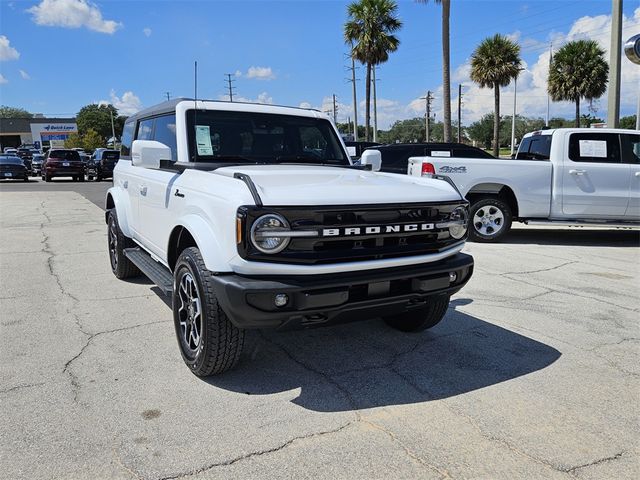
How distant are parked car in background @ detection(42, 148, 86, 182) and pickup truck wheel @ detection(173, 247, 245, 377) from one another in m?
28.4

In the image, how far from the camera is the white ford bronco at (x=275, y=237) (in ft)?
9.82

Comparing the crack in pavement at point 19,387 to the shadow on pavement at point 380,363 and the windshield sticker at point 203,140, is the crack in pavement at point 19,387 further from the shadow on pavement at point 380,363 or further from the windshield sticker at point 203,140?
the windshield sticker at point 203,140

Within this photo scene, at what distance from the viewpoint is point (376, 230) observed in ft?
10.7

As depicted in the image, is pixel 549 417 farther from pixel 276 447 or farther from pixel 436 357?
pixel 276 447

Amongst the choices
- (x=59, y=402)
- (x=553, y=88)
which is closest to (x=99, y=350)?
(x=59, y=402)

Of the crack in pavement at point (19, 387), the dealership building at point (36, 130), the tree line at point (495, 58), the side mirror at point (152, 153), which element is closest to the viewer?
the crack in pavement at point (19, 387)

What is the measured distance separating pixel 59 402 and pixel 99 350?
0.89m

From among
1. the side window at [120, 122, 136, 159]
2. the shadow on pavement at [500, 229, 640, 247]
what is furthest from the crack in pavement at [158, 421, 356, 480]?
the shadow on pavement at [500, 229, 640, 247]

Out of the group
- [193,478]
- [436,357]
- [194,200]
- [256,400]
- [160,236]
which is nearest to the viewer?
[193,478]

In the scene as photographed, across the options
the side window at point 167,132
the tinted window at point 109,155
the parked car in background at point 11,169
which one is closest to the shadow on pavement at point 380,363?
the side window at point 167,132

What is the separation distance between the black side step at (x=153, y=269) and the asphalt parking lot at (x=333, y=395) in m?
0.50

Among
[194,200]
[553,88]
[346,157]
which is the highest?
[553,88]

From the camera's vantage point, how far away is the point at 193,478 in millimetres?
2463

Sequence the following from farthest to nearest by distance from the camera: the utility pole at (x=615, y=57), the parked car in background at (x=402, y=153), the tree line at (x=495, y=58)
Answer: the tree line at (x=495, y=58)
the utility pole at (x=615, y=57)
the parked car in background at (x=402, y=153)
